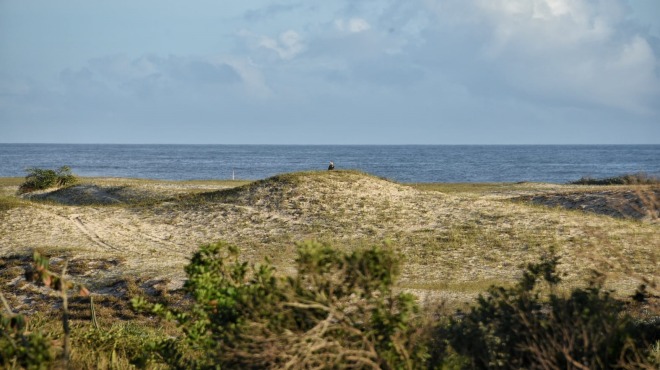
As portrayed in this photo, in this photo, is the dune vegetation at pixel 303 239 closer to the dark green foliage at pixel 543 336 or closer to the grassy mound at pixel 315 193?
the grassy mound at pixel 315 193

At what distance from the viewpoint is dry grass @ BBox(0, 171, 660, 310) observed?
24.4m

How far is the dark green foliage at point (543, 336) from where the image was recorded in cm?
802

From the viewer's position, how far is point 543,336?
8.49 m

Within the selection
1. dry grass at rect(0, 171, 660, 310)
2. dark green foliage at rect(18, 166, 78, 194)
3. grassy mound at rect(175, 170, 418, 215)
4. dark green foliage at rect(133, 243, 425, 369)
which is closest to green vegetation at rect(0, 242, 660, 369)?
dark green foliage at rect(133, 243, 425, 369)

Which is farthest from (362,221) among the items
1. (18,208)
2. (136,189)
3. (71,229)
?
(136,189)

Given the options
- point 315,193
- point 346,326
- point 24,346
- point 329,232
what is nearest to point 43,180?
point 315,193

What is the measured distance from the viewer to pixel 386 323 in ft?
25.6

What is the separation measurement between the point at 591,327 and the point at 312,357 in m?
3.00

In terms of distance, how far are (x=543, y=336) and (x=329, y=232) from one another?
71.9 ft

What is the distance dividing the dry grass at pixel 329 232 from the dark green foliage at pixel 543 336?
11.4 meters

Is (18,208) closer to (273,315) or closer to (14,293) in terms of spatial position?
(14,293)

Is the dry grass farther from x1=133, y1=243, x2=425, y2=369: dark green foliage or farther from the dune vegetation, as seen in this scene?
x1=133, y1=243, x2=425, y2=369: dark green foliage

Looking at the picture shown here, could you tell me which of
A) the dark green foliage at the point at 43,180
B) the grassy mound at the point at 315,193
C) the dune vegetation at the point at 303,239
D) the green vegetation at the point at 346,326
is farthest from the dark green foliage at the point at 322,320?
the dark green foliage at the point at 43,180

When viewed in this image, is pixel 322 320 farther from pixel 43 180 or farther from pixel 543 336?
pixel 43 180
